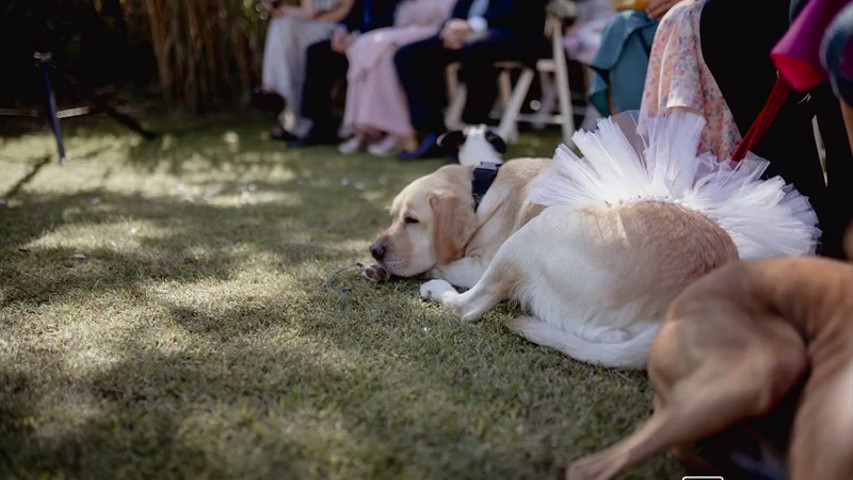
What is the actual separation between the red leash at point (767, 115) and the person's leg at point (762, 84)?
0.32m

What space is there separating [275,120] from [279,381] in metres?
6.59

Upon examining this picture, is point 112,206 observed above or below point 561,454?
below

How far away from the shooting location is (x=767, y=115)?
221 centimetres

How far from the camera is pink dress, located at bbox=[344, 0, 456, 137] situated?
6.14 m

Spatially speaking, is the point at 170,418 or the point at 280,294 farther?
the point at 280,294

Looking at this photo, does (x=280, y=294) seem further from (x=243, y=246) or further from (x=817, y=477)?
(x=817, y=477)

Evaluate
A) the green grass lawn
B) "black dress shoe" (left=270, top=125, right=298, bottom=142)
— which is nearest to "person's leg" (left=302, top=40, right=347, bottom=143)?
"black dress shoe" (left=270, top=125, right=298, bottom=142)

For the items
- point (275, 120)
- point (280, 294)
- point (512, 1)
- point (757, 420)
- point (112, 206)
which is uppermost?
point (512, 1)

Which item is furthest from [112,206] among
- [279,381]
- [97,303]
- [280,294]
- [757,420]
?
[757,420]

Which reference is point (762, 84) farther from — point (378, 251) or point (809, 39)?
point (378, 251)

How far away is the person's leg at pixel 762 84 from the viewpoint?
2.59m

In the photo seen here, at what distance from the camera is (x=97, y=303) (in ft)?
8.21

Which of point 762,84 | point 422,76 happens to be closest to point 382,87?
point 422,76

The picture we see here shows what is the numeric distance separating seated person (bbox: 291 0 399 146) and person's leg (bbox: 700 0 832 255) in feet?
14.4
